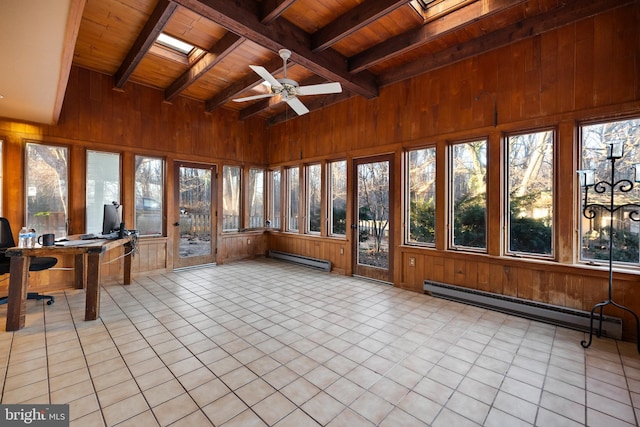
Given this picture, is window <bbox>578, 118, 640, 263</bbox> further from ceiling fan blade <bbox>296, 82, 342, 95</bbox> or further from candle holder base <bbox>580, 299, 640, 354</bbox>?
ceiling fan blade <bbox>296, 82, 342, 95</bbox>

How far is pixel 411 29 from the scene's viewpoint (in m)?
3.77

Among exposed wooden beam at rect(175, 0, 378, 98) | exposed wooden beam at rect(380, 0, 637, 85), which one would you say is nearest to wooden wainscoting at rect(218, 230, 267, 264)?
exposed wooden beam at rect(175, 0, 378, 98)

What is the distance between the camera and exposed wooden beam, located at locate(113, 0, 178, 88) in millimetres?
3160

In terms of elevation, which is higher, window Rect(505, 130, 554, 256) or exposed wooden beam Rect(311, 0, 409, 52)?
exposed wooden beam Rect(311, 0, 409, 52)

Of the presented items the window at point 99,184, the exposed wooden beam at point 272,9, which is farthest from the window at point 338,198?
the window at point 99,184

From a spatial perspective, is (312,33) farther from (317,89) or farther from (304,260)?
(304,260)

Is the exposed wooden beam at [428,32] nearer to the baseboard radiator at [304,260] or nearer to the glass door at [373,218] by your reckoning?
the glass door at [373,218]

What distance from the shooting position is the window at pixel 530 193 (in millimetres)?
3566

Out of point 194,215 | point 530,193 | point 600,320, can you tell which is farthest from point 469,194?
point 194,215

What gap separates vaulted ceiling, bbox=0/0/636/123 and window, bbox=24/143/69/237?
2.35ft

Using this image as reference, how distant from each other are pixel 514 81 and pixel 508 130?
2.04ft

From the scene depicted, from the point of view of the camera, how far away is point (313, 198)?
6.56 meters

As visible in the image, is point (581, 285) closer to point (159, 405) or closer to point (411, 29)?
point (411, 29)

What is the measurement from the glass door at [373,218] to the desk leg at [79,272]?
472 centimetres
